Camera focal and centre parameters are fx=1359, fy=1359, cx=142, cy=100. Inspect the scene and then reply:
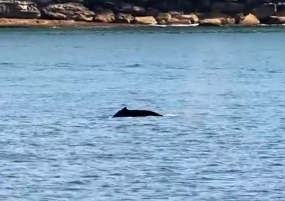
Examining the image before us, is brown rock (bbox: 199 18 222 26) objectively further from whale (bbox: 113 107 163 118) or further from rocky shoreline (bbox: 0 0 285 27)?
whale (bbox: 113 107 163 118)

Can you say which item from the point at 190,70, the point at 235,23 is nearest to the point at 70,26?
the point at 235,23

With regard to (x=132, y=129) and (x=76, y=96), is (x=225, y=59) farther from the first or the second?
(x=132, y=129)

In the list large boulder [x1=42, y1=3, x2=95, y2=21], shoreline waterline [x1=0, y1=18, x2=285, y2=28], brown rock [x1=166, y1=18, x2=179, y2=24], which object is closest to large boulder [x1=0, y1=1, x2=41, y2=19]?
shoreline waterline [x1=0, y1=18, x2=285, y2=28]

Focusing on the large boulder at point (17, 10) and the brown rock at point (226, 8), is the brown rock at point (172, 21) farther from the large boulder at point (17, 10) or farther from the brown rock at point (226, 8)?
the large boulder at point (17, 10)

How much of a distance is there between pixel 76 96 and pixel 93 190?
22813 millimetres

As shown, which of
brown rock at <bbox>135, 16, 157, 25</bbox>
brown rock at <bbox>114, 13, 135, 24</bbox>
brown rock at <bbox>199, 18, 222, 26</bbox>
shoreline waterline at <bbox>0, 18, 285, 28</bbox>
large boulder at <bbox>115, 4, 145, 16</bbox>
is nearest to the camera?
shoreline waterline at <bbox>0, 18, 285, 28</bbox>

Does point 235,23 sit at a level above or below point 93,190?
below

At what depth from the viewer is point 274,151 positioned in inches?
1240

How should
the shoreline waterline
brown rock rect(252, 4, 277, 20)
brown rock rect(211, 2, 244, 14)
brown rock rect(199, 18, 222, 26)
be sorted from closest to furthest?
the shoreline waterline
brown rock rect(199, 18, 222, 26)
brown rock rect(252, 4, 277, 20)
brown rock rect(211, 2, 244, 14)

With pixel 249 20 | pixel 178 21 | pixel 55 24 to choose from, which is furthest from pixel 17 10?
pixel 249 20

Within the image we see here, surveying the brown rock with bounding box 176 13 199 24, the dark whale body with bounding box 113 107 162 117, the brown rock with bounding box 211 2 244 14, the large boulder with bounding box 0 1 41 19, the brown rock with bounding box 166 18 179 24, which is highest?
the dark whale body with bounding box 113 107 162 117

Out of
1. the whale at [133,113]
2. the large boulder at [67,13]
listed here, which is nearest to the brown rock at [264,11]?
the large boulder at [67,13]

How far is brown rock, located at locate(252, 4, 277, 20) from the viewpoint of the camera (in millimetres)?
142000

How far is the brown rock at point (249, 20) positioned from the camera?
143m
